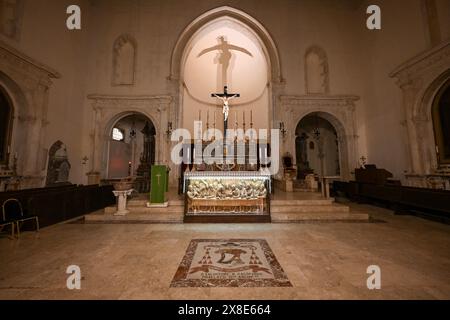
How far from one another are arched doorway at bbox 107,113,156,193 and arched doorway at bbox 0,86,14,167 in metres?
3.41

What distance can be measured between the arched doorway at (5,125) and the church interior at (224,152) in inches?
1.2

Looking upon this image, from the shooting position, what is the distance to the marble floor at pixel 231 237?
6.32ft

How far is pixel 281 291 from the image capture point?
194 cm

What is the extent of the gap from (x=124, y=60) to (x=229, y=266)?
1049cm

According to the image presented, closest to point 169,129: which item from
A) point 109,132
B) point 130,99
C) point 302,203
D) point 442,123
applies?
point 130,99

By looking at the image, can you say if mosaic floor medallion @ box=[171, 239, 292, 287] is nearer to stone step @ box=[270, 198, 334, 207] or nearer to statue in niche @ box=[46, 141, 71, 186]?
stone step @ box=[270, 198, 334, 207]

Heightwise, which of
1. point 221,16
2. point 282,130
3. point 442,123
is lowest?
point 442,123

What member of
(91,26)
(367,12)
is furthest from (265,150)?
(91,26)

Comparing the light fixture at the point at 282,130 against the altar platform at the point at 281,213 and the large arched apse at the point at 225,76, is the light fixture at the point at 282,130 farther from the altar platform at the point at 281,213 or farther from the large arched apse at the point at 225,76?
the altar platform at the point at 281,213

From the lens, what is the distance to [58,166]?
23.9 feet

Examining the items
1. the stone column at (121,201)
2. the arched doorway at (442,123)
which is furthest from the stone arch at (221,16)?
the stone column at (121,201)

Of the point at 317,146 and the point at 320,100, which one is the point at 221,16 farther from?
the point at 317,146

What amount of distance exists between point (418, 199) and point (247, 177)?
452cm
